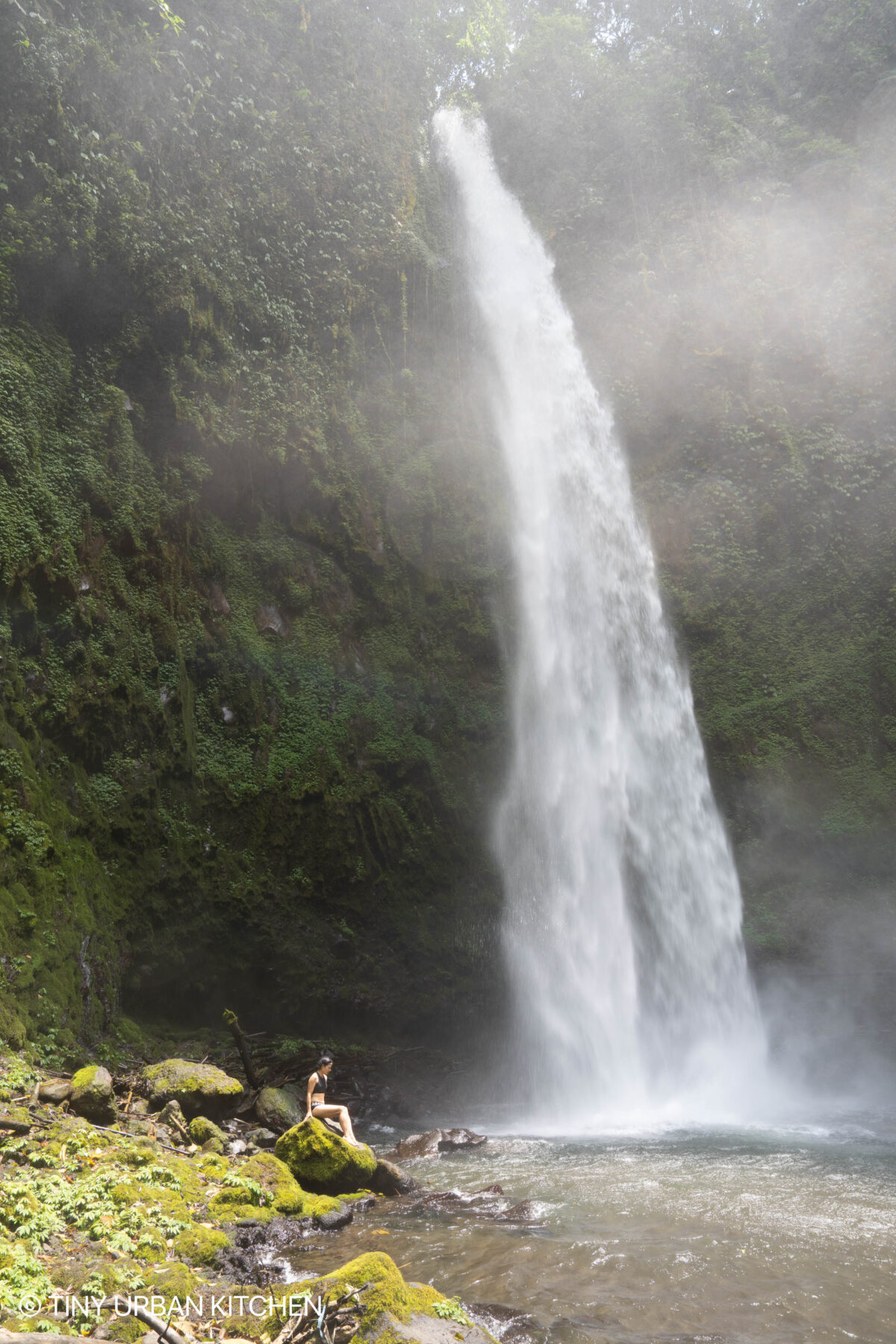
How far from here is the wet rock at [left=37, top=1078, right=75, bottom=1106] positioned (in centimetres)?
598

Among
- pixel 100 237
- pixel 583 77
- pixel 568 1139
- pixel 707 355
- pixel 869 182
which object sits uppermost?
pixel 583 77

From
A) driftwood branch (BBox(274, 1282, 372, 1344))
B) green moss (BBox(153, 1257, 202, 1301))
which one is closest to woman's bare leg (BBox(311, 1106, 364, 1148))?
green moss (BBox(153, 1257, 202, 1301))

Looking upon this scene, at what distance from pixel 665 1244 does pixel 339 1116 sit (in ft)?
11.0

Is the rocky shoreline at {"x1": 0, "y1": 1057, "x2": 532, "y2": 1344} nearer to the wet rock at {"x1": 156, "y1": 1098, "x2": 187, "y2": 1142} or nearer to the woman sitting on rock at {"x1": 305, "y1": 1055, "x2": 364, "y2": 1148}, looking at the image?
the wet rock at {"x1": 156, "y1": 1098, "x2": 187, "y2": 1142}

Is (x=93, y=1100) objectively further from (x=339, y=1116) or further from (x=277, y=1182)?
(x=339, y=1116)

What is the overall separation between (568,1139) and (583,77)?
25.9m

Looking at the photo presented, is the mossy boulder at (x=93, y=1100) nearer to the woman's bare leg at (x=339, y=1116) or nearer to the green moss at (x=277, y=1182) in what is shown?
the green moss at (x=277, y=1182)

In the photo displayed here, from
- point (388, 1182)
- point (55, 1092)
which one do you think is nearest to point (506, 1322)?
point (388, 1182)

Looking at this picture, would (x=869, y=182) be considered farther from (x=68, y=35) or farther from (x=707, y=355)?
(x=68, y=35)

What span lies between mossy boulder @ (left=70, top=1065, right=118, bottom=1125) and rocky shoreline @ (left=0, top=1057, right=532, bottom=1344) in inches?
0.4

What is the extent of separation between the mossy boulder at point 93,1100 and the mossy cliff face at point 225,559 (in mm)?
Answer: 1618

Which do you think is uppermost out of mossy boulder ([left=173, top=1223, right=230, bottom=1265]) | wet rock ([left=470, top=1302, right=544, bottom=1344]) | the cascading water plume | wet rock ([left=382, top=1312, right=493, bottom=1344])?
the cascading water plume

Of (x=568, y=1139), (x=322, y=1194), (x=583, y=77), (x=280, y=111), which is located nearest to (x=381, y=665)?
(x=568, y=1139)

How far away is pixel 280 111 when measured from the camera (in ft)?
54.5
